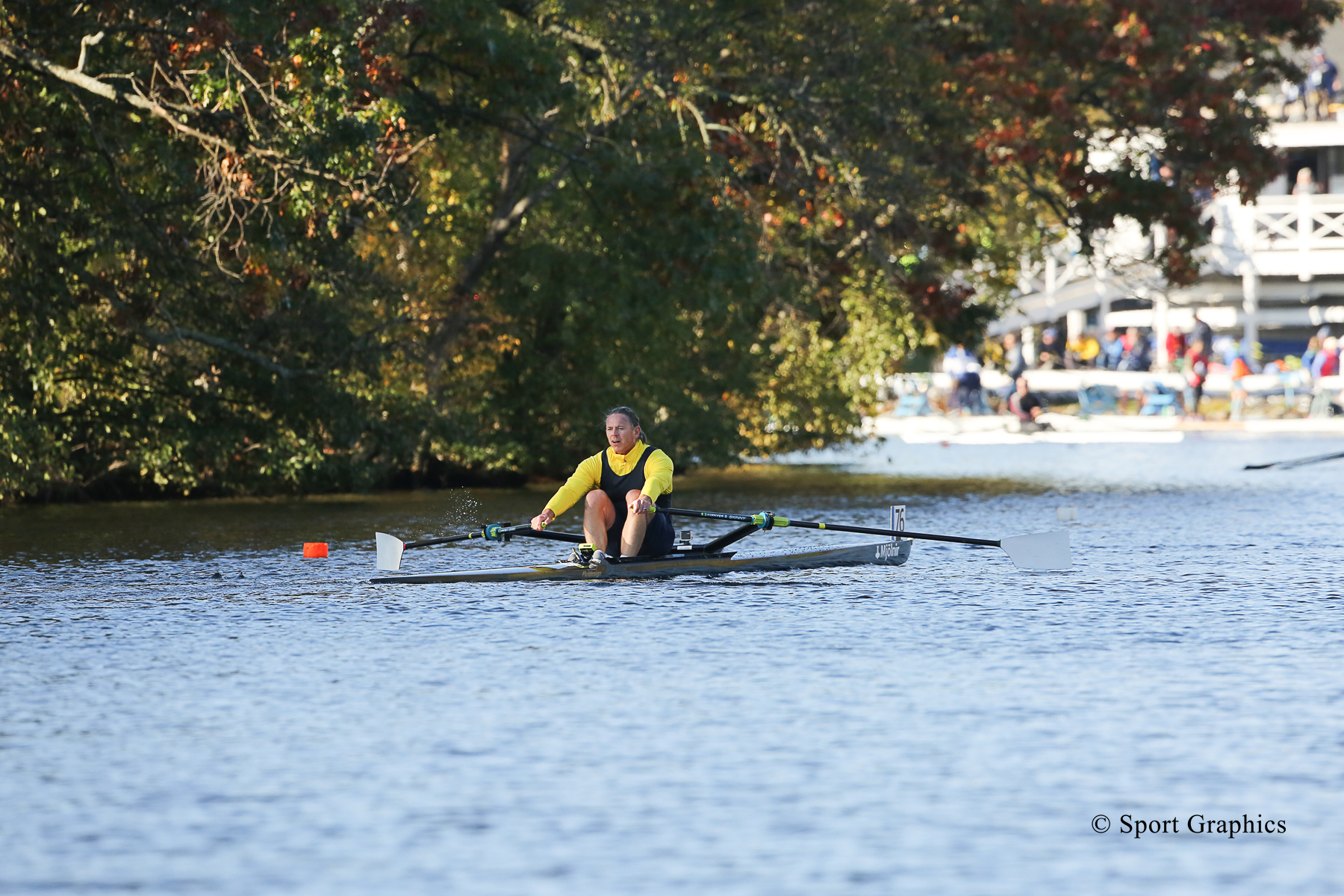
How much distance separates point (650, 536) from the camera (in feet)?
51.0

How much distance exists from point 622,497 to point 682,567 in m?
0.67

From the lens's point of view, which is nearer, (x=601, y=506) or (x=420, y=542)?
(x=601, y=506)

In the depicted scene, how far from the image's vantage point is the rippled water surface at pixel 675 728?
662 cm

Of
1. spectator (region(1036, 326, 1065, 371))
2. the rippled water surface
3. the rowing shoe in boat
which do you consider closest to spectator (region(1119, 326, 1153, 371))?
spectator (region(1036, 326, 1065, 371))

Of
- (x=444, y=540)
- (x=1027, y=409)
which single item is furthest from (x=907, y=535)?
(x=1027, y=409)

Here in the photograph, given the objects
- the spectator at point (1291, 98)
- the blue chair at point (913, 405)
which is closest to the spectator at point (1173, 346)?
the blue chair at point (913, 405)

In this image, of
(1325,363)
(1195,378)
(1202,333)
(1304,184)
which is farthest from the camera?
(1304,184)

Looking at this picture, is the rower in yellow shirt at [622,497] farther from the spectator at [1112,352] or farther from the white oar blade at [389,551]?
the spectator at [1112,352]

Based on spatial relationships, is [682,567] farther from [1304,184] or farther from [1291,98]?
[1291,98]

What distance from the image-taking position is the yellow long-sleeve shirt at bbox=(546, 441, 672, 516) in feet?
50.5

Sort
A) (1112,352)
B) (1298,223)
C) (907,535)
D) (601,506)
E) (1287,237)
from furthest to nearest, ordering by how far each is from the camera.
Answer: (1287,237) → (1298,223) → (1112,352) → (907,535) → (601,506)

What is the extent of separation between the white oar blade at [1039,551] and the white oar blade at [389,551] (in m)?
4.38

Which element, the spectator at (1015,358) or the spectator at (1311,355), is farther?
the spectator at (1311,355)

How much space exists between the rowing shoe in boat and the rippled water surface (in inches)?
6.4
